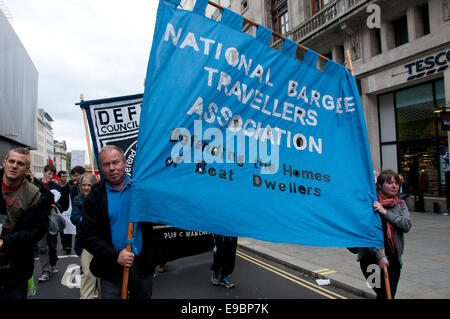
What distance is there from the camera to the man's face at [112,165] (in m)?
2.35

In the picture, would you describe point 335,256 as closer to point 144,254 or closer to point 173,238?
point 173,238

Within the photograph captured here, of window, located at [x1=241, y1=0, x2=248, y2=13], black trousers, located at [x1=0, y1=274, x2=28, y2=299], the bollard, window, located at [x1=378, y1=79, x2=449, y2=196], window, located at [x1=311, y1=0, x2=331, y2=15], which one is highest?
window, located at [x1=241, y1=0, x2=248, y2=13]

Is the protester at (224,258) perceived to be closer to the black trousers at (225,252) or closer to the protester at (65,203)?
the black trousers at (225,252)

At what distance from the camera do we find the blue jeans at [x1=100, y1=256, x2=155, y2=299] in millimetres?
2373

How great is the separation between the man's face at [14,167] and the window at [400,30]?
16.2 metres

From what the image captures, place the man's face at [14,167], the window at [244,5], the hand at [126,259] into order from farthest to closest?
the window at [244,5] → the man's face at [14,167] → the hand at [126,259]

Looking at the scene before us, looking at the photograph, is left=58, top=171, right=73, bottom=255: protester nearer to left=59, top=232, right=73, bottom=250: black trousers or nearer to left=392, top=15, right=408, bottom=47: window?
left=59, top=232, right=73, bottom=250: black trousers

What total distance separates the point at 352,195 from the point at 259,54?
1.54m

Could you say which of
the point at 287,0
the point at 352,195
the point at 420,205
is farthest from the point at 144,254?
the point at 287,0

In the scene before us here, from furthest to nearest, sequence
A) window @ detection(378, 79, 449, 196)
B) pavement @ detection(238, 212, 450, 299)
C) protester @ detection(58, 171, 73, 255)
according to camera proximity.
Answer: window @ detection(378, 79, 449, 196) → protester @ detection(58, 171, 73, 255) → pavement @ detection(238, 212, 450, 299)

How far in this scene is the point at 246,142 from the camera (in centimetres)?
242

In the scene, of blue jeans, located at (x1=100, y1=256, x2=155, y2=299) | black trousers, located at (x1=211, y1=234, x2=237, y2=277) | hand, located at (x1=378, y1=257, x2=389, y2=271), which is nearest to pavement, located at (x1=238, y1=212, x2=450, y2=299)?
black trousers, located at (x1=211, y1=234, x2=237, y2=277)

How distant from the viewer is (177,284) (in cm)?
497

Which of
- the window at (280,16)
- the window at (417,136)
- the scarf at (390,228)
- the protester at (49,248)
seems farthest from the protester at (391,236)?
the window at (280,16)
